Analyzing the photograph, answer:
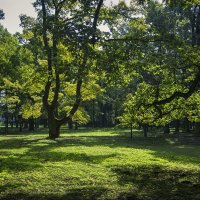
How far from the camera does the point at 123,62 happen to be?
1673 centimetres

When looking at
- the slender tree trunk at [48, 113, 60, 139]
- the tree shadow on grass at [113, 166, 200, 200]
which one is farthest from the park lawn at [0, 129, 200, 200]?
the slender tree trunk at [48, 113, 60, 139]

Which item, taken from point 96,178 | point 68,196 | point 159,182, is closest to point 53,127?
point 96,178

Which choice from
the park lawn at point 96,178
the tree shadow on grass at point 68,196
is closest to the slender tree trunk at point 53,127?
the park lawn at point 96,178

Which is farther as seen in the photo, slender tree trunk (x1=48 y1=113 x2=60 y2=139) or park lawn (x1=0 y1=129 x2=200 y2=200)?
slender tree trunk (x1=48 y1=113 x2=60 y2=139)

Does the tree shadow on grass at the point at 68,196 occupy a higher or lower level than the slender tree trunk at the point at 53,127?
lower

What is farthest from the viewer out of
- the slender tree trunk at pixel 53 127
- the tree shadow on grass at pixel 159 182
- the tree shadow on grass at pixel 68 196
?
the slender tree trunk at pixel 53 127

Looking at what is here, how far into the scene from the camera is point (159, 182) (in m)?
13.9

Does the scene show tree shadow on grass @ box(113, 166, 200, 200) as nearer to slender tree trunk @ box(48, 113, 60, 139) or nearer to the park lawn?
the park lawn

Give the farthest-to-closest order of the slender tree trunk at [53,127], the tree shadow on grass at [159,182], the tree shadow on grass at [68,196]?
the slender tree trunk at [53,127]
the tree shadow on grass at [159,182]
the tree shadow on grass at [68,196]

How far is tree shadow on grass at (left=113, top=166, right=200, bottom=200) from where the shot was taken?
11.7 m

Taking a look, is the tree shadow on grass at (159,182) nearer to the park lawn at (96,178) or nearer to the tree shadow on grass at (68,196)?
the park lawn at (96,178)

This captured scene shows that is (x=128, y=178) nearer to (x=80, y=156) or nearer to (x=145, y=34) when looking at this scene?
(x=80, y=156)

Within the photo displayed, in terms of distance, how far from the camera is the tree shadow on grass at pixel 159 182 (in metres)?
11.7

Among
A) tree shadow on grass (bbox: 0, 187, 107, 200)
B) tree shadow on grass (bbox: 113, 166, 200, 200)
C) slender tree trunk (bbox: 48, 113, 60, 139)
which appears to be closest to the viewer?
tree shadow on grass (bbox: 0, 187, 107, 200)
